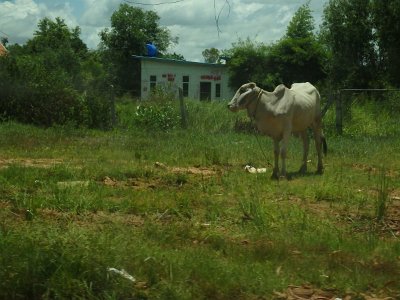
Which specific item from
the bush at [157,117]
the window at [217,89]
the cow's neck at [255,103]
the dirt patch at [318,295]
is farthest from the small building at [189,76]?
the dirt patch at [318,295]

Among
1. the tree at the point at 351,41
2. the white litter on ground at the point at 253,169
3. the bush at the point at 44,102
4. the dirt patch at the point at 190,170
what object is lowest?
the dirt patch at the point at 190,170

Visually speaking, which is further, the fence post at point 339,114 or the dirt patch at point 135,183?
the fence post at point 339,114

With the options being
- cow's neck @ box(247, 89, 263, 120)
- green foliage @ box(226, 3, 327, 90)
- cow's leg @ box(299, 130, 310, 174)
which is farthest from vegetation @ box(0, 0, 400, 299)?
green foliage @ box(226, 3, 327, 90)

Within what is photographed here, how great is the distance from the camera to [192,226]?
7414 mm

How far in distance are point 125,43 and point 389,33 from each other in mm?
22598

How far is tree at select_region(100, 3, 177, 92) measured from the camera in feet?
156

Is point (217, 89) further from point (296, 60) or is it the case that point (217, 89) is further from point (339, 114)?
point (339, 114)

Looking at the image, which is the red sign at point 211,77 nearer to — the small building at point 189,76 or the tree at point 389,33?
the small building at point 189,76

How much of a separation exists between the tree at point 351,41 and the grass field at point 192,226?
2089cm

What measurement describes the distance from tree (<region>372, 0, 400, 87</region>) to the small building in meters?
12.4

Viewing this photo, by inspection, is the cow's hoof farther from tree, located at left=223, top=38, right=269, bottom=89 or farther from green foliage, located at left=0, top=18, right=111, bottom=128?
tree, located at left=223, top=38, right=269, bottom=89

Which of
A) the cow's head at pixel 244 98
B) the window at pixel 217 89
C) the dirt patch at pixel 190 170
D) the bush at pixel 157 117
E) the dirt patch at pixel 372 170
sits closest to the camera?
the cow's head at pixel 244 98

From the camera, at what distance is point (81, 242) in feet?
18.7

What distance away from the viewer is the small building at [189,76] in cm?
4319
